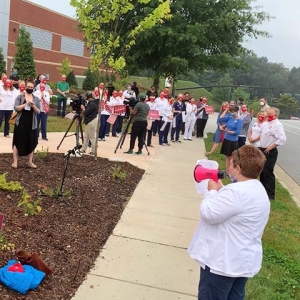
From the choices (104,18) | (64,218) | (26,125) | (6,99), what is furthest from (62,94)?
(64,218)

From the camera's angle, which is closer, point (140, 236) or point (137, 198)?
point (140, 236)

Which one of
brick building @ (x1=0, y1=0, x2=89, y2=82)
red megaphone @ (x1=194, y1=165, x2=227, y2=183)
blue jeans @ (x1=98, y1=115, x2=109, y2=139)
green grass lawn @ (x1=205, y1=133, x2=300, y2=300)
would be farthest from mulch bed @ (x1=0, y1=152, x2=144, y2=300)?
brick building @ (x1=0, y1=0, x2=89, y2=82)

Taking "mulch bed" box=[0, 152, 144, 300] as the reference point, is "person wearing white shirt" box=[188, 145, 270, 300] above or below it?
above

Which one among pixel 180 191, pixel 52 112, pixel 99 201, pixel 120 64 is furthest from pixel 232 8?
pixel 99 201

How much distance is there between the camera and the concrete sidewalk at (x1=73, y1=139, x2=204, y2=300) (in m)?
4.11

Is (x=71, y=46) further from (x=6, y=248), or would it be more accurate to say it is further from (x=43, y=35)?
(x=6, y=248)

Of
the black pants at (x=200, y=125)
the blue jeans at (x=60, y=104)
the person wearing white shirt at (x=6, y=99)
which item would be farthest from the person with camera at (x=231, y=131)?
the blue jeans at (x=60, y=104)

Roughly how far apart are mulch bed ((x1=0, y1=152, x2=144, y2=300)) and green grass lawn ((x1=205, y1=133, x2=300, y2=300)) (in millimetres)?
1911

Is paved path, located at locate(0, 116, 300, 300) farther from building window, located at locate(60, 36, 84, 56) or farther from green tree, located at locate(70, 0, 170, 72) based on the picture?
building window, located at locate(60, 36, 84, 56)

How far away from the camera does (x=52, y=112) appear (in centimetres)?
1872

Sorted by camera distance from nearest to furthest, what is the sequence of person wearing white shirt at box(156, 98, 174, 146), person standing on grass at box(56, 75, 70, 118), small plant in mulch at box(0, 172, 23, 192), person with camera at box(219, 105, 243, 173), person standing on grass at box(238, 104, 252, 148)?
1. small plant in mulch at box(0, 172, 23, 192)
2. person with camera at box(219, 105, 243, 173)
3. person standing on grass at box(238, 104, 252, 148)
4. person wearing white shirt at box(156, 98, 174, 146)
5. person standing on grass at box(56, 75, 70, 118)

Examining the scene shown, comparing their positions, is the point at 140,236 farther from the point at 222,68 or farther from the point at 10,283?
the point at 222,68

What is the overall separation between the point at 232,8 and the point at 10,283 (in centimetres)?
1814

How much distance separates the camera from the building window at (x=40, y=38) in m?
44.3
